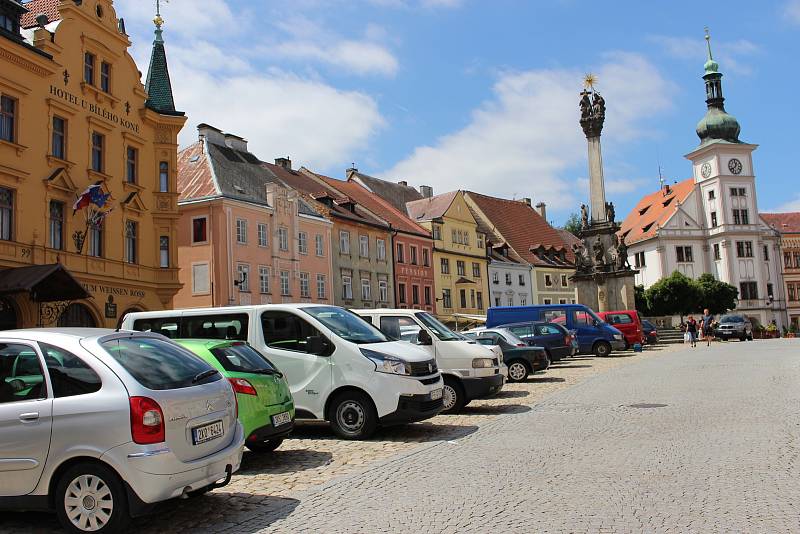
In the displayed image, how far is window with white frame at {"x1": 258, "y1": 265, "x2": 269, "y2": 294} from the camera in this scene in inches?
1556

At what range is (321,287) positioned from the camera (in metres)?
44.9

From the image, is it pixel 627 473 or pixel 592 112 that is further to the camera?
pixel 592 112

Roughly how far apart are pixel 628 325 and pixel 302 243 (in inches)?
735

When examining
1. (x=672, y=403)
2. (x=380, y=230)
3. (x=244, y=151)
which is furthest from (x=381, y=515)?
(x=380, y=230)

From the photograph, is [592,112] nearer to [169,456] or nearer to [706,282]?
[706,282]

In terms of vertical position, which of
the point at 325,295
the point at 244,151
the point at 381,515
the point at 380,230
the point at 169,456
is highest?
the point at 244,151

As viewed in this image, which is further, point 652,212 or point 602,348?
point 652,212

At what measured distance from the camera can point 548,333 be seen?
25.7 meters

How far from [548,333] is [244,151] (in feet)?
89.9

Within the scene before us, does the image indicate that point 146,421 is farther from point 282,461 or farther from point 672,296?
point 672,296

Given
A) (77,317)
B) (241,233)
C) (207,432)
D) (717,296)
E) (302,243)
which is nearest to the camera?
(207,432)

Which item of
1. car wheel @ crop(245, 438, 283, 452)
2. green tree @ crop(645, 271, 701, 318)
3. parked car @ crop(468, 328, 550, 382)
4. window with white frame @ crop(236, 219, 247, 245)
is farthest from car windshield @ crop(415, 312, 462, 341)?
green tree @ crop(645, 271, 701, 318)

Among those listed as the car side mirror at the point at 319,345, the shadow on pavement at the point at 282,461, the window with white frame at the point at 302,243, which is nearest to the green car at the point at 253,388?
the shadow on pavement at the point at 282,461

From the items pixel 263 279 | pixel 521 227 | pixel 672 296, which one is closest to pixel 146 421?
pixel 263 279
